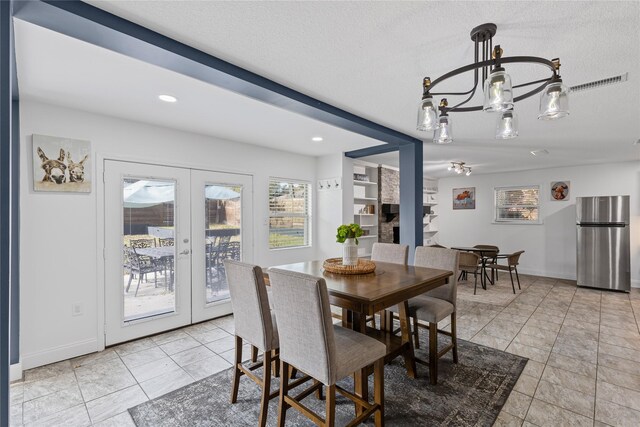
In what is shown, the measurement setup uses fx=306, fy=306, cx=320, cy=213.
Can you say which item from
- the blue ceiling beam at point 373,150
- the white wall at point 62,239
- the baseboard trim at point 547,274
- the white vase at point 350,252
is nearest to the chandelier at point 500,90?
the white vase at point 350,252

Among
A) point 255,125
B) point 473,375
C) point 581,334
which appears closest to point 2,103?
point 255,125

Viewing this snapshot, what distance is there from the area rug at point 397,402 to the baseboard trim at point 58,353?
1316mm

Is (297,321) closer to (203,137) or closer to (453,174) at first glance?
(203,137)

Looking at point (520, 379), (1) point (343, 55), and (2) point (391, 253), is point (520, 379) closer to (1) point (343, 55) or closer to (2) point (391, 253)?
(2) point (391, 253)

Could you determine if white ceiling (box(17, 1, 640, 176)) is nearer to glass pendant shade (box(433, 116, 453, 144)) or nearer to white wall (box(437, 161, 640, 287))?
glass pendant shade (box(433, 116, 453, 144))

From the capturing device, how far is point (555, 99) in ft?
5.34

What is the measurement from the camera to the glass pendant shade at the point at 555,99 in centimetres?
161

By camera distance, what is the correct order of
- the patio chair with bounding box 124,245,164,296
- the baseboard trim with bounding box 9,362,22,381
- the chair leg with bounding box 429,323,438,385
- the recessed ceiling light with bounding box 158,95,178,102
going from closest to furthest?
the chair leg with bounding box 429,323,438,385 → the baseboard trim with bounding box 9,362,22,381 → the recessed ceiling light with bounding box 158,95,178,102 → the patio chair with bounding box 124,245,164,296

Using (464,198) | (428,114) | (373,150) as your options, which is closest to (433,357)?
(428,114)

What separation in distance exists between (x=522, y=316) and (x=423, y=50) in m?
3.96

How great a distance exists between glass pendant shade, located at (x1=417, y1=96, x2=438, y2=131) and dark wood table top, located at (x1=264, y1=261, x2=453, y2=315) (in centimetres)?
106

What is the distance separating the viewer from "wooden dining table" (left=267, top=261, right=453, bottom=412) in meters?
1.87

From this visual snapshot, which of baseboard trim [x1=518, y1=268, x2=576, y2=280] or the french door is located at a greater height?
the french door

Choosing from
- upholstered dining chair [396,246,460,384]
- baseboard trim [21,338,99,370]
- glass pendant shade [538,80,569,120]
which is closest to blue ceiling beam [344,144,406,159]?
upholstered dining chair [396,246,460,384]
